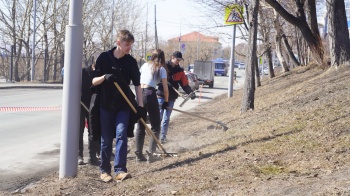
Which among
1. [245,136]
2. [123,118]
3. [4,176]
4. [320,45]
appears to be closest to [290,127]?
[245,136]

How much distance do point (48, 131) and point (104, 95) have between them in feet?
20.0

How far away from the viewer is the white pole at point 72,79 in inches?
224

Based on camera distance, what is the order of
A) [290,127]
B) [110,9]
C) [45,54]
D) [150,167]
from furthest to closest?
1. [110,9]
2. [45,54]
3. [290,127]
4. [150,167]

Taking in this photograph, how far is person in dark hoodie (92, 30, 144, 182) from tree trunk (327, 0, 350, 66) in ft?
25.1

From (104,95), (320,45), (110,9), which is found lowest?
(104,95)

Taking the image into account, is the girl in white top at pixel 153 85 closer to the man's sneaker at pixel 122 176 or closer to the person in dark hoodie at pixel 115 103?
the person in dark hoodie at pixel 115 103

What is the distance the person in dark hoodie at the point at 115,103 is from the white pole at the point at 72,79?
243 millimetres

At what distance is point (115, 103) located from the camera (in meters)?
5.80

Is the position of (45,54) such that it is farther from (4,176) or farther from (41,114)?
(4,176)

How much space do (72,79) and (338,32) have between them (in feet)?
27.6

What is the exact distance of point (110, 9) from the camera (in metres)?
42.6

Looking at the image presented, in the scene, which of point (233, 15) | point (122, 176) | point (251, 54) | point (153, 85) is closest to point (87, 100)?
point (153, 85)

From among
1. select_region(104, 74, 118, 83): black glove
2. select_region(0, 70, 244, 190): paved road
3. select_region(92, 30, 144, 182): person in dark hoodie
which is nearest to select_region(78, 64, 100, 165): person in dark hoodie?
select_region(0, 70, 244, 190): paved road

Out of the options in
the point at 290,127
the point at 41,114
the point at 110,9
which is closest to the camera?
the point at 290,127
